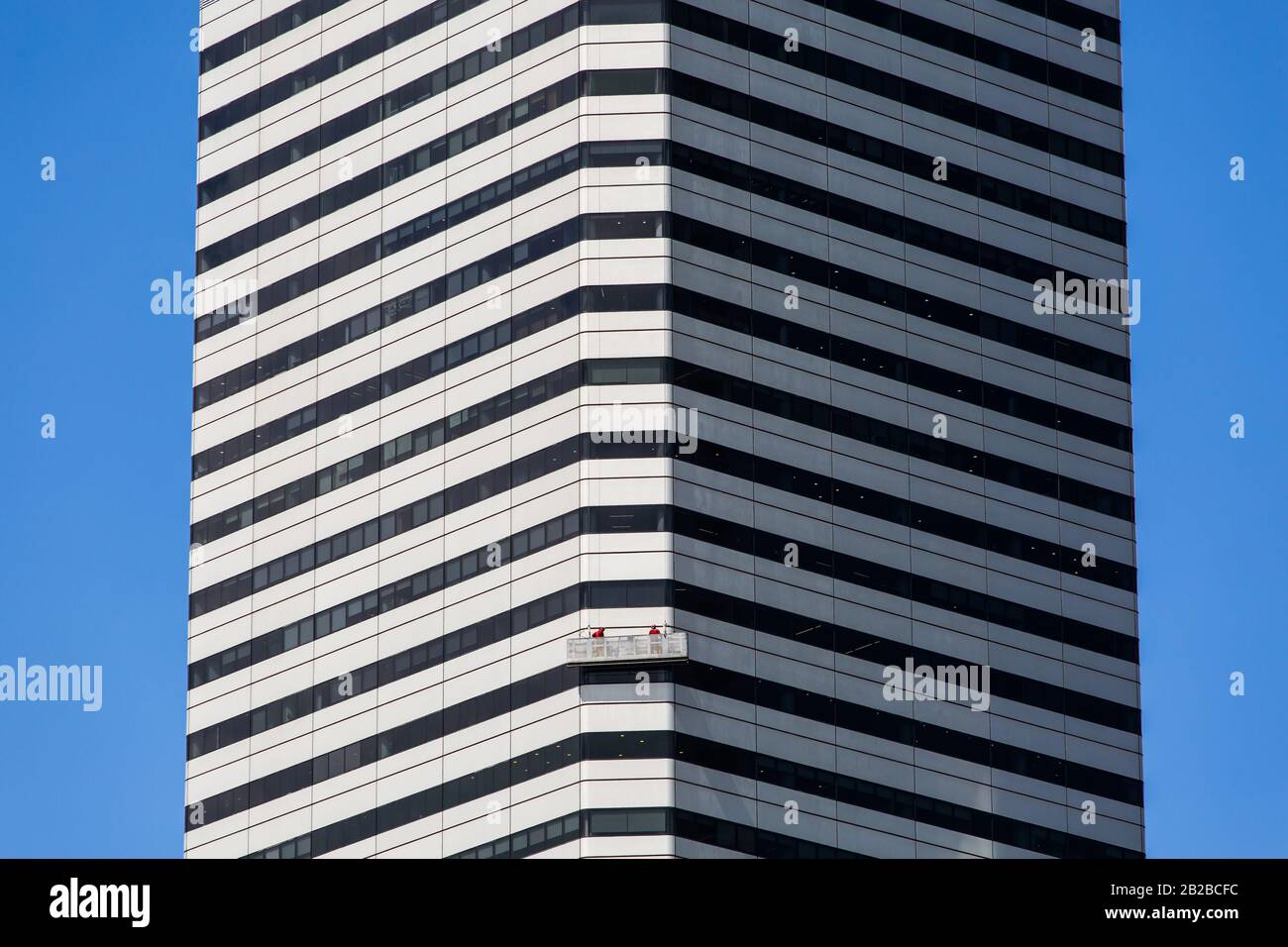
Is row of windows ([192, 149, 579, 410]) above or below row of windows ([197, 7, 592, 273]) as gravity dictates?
below

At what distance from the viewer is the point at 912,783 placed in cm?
17150

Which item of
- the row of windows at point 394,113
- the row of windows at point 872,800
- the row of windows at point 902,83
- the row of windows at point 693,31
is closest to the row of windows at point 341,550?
the row of windows at point 872,800

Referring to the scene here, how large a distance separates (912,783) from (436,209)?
47116 millimetres

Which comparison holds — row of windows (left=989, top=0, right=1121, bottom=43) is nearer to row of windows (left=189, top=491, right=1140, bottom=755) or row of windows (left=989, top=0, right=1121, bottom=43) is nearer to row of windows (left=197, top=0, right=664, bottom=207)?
row of windows (left=197, top=0, right=664, bottom=207)

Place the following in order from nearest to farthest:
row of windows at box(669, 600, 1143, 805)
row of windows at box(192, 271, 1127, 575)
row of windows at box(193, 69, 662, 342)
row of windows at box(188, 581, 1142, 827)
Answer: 1. row of windows at box(188, 581, 1142, 827)
2. row of windows at box(669, 600, 1143, 805)
3. row of windows at box(192, 271, 1127, 575)
4. row of windows at box(193, 69, 662, 342)

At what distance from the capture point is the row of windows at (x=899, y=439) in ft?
559

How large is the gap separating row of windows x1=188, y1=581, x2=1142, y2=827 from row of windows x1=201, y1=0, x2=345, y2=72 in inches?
1846

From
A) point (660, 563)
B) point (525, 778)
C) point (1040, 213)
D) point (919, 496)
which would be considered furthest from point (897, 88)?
point (525, 778)

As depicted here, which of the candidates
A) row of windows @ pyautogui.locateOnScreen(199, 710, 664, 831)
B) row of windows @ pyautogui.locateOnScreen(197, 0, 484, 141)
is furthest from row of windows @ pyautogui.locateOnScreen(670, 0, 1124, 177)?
row of windows @ pyautogui.locateOnScreen(199, 710, 664, 831)

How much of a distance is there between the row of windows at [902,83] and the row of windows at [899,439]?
74.6 ft

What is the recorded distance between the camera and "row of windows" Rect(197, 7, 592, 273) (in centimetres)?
18112

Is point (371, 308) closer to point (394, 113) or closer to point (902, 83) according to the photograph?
point (394, 113)

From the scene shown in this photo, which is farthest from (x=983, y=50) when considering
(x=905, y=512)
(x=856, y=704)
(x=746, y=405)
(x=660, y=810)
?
(x=660, y=810)

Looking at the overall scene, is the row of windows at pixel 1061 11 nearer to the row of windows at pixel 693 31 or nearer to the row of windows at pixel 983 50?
the row of windows at pixel 983 50
